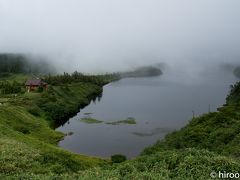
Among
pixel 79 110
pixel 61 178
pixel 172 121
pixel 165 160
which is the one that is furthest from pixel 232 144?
pixel 79 110

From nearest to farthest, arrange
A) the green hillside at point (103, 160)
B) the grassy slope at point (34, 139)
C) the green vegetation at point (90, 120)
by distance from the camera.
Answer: the green hillside at point (103, 160) → the grassy slope at point (34, 139) → the green vegetation at point (90, 120)

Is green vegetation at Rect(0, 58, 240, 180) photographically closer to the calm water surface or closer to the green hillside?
the green hillside

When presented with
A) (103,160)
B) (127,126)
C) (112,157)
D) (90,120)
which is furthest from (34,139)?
(90,120)

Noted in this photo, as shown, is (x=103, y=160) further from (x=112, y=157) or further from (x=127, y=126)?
(x=127, y=126)

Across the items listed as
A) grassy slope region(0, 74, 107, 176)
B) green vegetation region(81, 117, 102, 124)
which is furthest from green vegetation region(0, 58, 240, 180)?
green vegetation region(81, 117, 102, 124)

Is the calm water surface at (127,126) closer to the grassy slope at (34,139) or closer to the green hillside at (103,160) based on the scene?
the grassy slope at (34,139)

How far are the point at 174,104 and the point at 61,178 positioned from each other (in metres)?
159

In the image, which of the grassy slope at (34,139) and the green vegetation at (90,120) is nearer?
the grassy slope at (34,139)

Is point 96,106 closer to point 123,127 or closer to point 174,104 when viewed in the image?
point 174,104

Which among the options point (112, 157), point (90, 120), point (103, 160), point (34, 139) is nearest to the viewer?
point (112, 157)

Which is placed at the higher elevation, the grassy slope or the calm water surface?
the grassy slope

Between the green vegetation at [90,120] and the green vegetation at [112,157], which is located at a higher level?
the green vegetation at [112,157]

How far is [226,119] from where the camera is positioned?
259 feet

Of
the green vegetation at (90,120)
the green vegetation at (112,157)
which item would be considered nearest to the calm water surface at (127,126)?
the green vegetation at (90,120)
